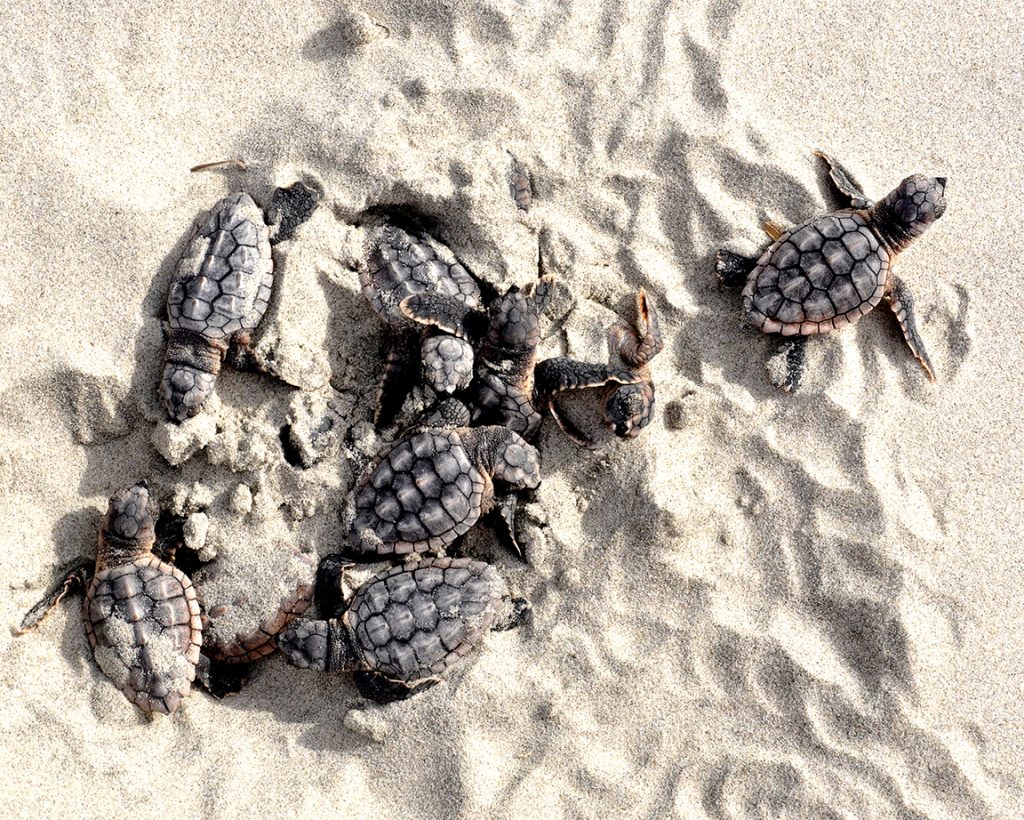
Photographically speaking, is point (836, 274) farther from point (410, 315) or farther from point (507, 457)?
point (410, 315)

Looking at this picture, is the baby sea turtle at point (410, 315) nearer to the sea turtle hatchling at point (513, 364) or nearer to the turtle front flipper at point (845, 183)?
the sea turtle hatchling at point (513, 364)

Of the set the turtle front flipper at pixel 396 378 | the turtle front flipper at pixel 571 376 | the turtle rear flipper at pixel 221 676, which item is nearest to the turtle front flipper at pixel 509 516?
the turtle front flipper at pixel 571 376

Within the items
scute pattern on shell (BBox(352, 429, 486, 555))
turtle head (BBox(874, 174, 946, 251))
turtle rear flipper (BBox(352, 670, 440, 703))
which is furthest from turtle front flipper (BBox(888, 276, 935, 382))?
turtle rear flipper (BBox(352, 670, 440, 703))

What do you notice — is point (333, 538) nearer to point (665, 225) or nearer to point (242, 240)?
point (242, 240)

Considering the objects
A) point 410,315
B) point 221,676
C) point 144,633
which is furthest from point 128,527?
point 410,315

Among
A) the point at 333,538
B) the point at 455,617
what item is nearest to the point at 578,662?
the point at 455,617

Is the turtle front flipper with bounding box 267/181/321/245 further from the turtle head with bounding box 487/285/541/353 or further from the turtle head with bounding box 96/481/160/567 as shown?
the turtle head with bounding box 96/481/160/567

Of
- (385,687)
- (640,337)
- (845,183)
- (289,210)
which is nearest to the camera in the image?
(385,687)
